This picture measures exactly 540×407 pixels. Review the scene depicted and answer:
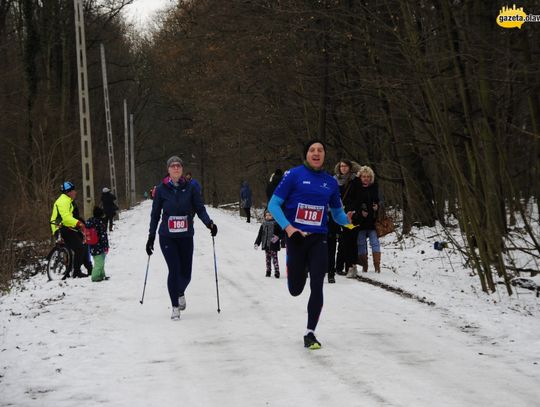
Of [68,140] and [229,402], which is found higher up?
[68,140]

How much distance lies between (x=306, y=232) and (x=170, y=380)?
213 cm

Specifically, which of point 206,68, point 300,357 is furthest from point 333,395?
point 206,68

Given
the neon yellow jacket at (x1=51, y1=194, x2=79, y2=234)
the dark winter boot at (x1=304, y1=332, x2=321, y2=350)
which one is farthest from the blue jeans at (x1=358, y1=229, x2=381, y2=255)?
the dark winter boot at (x1=304, y1=332, x2=321, y2=350)

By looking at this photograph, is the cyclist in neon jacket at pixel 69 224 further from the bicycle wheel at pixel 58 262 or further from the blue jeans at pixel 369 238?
the blue jeans at pixel 369 238

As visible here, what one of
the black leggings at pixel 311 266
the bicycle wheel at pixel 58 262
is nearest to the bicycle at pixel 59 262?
the bicycle wheel at pixel 58 262

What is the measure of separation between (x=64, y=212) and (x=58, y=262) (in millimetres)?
1390

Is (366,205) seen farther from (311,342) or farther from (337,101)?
(337,101)

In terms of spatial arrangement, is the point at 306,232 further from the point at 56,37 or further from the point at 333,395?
the point at 56,37

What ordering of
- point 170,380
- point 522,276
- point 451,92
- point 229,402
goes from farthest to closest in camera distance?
point 451,92 → point 522,276 → point 170,380 → point 229,402

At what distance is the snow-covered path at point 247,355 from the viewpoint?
546cm

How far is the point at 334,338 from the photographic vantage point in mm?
7539

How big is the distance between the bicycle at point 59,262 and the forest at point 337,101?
0.96 metres

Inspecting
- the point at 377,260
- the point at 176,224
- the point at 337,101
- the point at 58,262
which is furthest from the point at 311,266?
the point at 337,101

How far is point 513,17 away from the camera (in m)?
10.3
